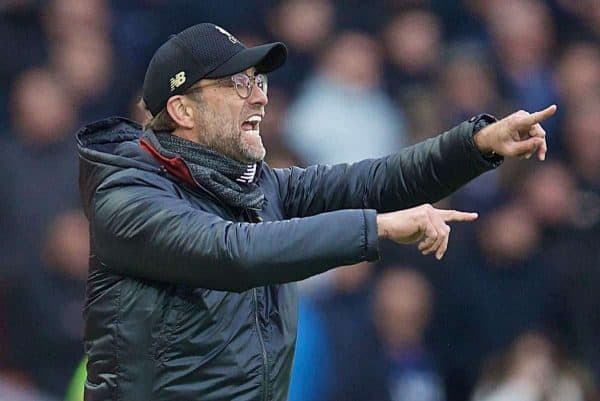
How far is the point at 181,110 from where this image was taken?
2496 millimetres

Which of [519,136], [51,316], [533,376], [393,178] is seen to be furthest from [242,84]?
[533,376]

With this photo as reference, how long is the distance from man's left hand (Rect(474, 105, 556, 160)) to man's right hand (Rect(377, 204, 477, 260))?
1.32 ft

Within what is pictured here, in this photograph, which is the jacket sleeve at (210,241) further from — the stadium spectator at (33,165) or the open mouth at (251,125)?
the stadium spectator at (33,165)

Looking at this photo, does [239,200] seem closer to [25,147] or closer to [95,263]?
[95,263]

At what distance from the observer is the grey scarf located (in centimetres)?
235

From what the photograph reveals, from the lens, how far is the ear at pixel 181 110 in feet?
8.16

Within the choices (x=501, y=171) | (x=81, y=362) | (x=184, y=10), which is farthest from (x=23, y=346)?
(x=501, y=171)

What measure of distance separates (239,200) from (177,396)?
0.43 meters

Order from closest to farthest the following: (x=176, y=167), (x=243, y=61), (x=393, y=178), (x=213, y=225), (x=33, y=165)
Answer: (x=213, y=225) < (x=176, y=167) < (x=243, y=61) < (x=393, y=178) < (x=33, y=165)

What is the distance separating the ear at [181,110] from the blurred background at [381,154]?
112 centimetres

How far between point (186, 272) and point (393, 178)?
2.21 feet

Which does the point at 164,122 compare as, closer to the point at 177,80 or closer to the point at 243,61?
the point at 177,80

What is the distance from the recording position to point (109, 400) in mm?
2346

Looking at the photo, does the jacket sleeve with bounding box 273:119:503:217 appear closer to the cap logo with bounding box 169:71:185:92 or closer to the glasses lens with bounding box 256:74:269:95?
the glasses lens with bounding box 256:74:269:95
